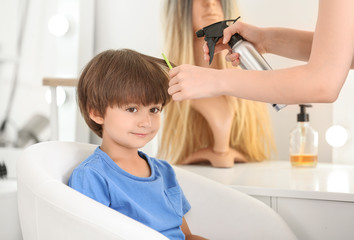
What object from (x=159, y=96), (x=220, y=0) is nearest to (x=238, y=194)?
(x=159, y=96)

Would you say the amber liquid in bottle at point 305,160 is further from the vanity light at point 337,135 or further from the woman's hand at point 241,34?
the woman's hand at point 241,34

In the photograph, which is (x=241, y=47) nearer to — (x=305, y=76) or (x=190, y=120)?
(x=305, y=76)

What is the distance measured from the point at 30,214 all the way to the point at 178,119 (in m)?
0.80

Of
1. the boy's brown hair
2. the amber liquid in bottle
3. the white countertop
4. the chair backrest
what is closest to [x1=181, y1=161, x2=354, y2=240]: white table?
the white countertop

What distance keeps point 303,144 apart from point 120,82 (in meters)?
0.75

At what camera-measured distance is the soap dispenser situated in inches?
56.5

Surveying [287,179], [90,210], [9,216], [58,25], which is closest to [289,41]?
[287,179]

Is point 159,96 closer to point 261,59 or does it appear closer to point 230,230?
point 261,59

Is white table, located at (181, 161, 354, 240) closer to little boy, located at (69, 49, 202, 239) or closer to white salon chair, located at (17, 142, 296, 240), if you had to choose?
white salon chair, located at (17, 142, 296, 240)

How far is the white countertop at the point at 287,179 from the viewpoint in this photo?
1.07m

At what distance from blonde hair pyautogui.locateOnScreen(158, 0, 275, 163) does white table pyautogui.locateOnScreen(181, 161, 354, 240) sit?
283 millimetres

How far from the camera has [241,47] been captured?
100 cm

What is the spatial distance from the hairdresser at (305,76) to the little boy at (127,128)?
0.10 m

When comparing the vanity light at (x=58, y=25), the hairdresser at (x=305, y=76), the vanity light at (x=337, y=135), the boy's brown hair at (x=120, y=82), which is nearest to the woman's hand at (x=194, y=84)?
the hairdresser at (x=305, y=76)
